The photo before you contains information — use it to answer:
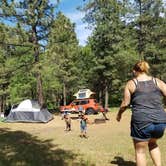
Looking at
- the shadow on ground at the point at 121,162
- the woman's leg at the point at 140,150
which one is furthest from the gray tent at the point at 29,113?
the woman's leg at the point at 140,150

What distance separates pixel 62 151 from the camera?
9.32 m

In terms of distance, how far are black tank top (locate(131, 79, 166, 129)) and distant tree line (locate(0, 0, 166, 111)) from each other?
803 inches

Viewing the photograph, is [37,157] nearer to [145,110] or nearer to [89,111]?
[145,110]

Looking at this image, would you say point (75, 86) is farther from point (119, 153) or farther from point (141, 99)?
point (141, 99)

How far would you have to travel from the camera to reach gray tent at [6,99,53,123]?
22891 millimetres

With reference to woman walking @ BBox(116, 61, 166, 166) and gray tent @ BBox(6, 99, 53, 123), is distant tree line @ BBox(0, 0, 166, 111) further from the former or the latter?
woman walking @ BBox(116, 61, 166, 166)

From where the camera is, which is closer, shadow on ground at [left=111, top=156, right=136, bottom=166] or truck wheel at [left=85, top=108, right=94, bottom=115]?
shadow on ground at [left=111, top=156, right=136, bottom=166]

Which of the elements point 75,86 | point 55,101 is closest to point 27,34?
point 75,86

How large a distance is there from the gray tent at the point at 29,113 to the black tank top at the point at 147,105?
1799 cm

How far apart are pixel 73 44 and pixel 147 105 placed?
31.1 metres

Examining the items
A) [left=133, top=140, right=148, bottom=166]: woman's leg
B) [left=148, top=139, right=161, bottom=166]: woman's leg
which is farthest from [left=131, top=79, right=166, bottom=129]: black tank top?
[left=148, top=139, right=161, bottom=166]: woman's leg

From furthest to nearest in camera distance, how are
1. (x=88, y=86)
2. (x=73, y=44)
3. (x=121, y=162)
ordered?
(x=88, y=86)
(x=73, y=44)
(x=121, y=162)

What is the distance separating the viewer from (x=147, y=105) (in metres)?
4.90

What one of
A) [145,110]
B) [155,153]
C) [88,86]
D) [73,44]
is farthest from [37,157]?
[88,86]
